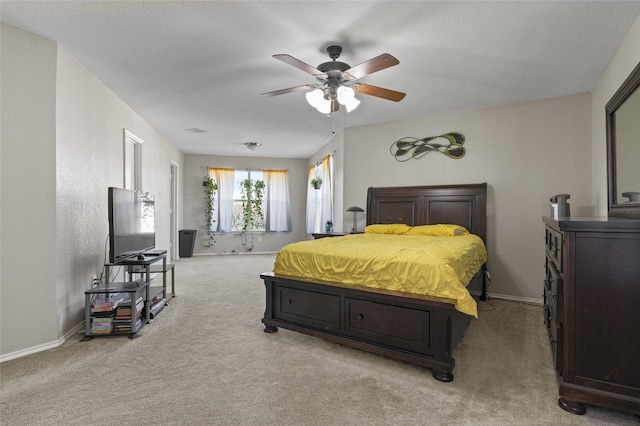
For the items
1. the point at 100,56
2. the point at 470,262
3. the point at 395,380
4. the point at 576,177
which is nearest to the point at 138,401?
the point at 395,380

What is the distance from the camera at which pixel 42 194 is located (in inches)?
104

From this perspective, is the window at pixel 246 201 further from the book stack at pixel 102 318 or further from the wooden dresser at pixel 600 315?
the wooden dresser at pixel 600 315

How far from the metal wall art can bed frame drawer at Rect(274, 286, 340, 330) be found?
298 cm

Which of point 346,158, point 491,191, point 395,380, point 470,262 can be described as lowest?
point 395,380

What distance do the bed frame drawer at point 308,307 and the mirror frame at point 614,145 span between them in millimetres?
2279

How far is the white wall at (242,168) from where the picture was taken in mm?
8242

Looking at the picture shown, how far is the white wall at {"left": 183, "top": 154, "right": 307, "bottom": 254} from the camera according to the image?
8242 millimetres

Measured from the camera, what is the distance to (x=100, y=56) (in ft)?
9.89

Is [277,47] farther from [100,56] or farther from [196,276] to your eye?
[196,276]

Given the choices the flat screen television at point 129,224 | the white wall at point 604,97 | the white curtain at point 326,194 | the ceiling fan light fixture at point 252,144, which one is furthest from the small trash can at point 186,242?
the white wall at point 604,97

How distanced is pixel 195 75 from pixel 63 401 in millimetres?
2904

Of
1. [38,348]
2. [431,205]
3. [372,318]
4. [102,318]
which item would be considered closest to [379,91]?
[372,318]

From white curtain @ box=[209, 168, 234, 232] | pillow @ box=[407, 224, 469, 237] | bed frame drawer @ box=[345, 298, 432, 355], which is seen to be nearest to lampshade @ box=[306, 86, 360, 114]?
bed frame drawer @ box=[345, 298, 432, 355]

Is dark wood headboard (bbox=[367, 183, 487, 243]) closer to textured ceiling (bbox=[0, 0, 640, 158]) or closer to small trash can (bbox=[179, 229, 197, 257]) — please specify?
textured ceiling (bbox=[0, 0, 640, 158])
